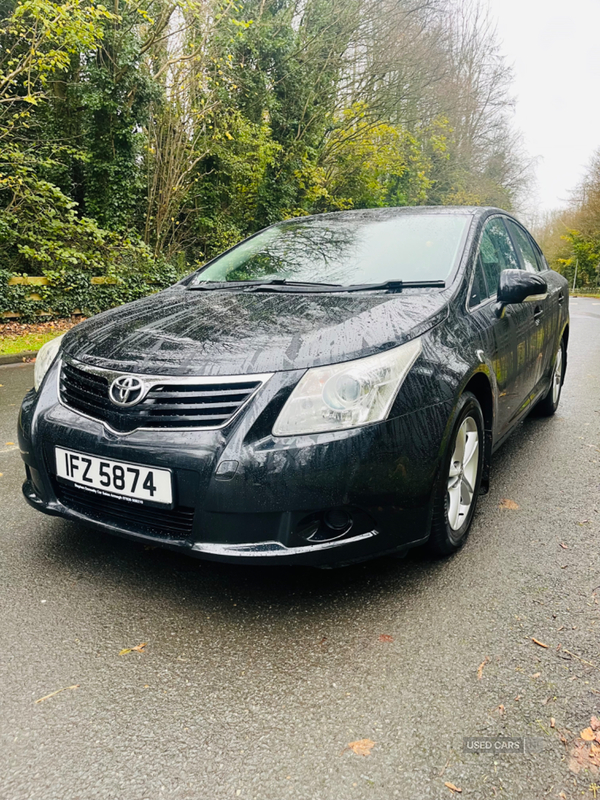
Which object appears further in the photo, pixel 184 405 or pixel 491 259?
pixel 491 259

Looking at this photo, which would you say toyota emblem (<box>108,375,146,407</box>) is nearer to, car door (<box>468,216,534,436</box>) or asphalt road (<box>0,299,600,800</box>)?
asphalt road (<box>0,299,600,800</box>)

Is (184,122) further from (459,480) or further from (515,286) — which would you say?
(459,480)

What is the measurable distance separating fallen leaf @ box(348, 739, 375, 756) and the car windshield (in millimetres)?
1914

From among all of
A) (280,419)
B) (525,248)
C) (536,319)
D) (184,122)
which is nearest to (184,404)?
(280,419)

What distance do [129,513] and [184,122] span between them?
13.9 m

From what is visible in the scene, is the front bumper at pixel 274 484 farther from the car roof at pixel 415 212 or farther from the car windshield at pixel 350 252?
the car roof at pixel 415 212

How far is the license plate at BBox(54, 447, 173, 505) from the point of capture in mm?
2035

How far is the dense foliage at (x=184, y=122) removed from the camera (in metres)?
10.9

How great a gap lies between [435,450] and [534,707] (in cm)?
87

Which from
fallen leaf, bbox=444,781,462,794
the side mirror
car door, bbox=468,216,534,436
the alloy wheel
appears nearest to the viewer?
fallen leaf, bbox=444,781,462,794

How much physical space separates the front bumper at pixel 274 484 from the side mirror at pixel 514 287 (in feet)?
3.70

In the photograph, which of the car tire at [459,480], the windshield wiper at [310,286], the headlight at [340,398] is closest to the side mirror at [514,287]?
the windshield wiper at [310,286]

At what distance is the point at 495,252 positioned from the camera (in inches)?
135

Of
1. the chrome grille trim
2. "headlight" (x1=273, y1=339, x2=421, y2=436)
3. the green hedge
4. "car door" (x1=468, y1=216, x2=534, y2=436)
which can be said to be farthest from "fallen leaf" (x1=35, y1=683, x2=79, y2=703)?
the green hedge
